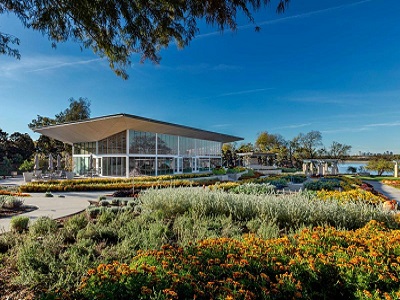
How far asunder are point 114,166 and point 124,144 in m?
2.48

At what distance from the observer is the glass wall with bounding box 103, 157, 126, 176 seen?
905 inches

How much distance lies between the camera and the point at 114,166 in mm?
23375

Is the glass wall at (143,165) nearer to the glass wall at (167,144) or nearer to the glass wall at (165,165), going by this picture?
the glass wall at (165,165)

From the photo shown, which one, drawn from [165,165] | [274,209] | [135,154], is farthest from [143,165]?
[274,209]

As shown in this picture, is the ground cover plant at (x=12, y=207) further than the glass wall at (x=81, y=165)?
No

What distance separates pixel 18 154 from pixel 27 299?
3970 cm

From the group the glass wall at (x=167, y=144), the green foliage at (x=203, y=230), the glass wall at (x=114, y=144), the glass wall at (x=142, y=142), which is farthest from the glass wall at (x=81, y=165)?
the green foliage at (x=203, y=230)

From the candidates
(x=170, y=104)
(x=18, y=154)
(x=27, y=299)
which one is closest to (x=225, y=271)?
(x=27, y=299)

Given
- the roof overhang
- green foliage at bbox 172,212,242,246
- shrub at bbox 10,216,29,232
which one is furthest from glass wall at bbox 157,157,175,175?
green foliage at bbox 172,212,242,246

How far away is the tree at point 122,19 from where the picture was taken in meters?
3.56

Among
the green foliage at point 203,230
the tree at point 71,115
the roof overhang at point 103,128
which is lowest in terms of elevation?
the green foliage at point 203,230

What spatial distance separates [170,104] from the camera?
85.2 ft

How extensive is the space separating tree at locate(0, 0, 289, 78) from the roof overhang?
1519cm

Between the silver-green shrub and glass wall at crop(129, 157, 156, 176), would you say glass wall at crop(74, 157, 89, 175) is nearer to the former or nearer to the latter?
glass wall at crop(129, 157, 156, 176)
